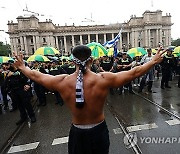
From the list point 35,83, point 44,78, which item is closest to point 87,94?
point 44,78

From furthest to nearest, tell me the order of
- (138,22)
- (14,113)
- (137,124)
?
(138,22)
(14,113)
(137,124)

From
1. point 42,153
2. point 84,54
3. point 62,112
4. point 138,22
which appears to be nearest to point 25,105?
point 62,112

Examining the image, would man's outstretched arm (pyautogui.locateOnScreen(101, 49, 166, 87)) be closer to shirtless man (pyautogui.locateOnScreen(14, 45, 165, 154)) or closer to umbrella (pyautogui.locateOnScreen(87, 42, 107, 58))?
shirtless man (pyautogui.locateOnScreen(14, 45, 165, 154))

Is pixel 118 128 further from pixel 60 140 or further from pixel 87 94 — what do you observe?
pixel 87 94

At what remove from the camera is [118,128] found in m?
5.50

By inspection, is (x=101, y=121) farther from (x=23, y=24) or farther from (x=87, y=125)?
(x=23, y=24)

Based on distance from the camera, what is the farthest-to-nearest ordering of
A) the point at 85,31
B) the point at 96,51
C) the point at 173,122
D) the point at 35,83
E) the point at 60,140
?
1. the point at 85,31
2. the point at 96,51
3. the point at 35,83
4. the point at 173,122
5. the point at 60,140

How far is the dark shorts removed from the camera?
243cm

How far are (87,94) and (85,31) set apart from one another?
89973mm

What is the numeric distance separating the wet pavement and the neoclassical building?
241 feet

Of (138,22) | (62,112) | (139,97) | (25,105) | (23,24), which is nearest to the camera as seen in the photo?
(25,105)

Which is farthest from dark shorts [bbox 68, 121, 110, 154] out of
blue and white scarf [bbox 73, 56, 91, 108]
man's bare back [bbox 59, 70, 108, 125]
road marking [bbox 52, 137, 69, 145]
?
road marking [bbox 52, 137, 69, 145]

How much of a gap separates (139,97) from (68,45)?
90.2 metres

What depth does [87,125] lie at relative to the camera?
246 centimetres
